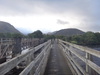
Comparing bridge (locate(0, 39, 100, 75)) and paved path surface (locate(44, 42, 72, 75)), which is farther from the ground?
bridge (locate(0, 39, 100, 75))

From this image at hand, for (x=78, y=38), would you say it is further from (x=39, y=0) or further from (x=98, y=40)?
(x=39, y=0)

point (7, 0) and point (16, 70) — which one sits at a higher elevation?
point (7, 0)

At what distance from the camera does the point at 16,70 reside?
11844 millimetres

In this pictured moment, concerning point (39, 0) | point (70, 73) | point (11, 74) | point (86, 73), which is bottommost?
point (11, 74)

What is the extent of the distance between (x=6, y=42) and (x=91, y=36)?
10896cm

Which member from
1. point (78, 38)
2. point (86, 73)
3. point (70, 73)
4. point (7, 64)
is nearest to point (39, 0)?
point (70, 73)

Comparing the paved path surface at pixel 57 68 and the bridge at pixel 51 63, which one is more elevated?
the bridge at pixel 51 63

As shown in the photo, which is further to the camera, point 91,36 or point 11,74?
point 91,36

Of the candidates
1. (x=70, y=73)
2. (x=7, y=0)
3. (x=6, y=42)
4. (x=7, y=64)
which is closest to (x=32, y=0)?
(x=7, y=0)

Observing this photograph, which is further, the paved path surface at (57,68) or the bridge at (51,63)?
the paved path surface at (57,68)

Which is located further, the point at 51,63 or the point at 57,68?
the point at 51,63

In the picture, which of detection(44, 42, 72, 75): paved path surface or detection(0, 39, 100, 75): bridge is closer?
detection(0, 39, 100, 75): bridge

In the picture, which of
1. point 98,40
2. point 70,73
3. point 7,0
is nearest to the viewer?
point 70,73

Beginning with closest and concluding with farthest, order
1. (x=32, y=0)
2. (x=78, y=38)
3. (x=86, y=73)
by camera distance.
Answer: (x=86, y=73), (x=32, y=0), (x=78, y=38)
